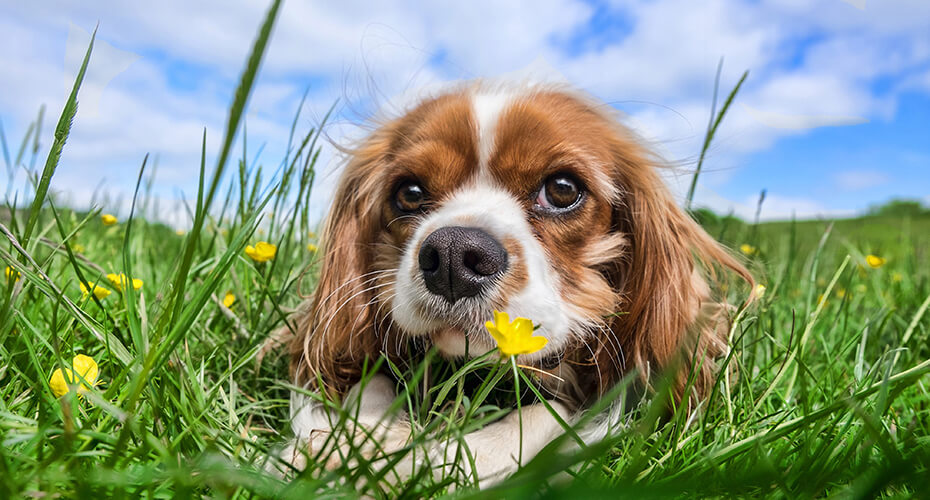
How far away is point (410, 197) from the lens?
1.75 m

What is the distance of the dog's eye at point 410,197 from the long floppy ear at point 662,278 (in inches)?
22.6

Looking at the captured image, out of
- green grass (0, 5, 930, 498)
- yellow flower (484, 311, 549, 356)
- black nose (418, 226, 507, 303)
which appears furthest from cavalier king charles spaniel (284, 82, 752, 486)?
yellow flower (484, 311, 549, 356)

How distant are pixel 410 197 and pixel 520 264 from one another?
478 mm

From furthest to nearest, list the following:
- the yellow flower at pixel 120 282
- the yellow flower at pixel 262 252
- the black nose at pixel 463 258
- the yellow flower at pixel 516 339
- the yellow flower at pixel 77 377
→ 1. the yellow flower at pixel 262 252
2. the yellow flower at pixel 120 282
3. the black nose at pixel 463 258
4. the yellow flower at pixel 77 377
5. the yellow flower at pixel 516 339

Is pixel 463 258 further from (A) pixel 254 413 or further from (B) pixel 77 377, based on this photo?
(B) pixel 77 377

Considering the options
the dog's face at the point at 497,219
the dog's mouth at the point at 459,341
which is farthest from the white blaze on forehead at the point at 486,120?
the dog's mouth at the point at 459,341

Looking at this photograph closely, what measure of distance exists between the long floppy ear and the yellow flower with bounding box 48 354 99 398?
1.20 meters

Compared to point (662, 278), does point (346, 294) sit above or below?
below

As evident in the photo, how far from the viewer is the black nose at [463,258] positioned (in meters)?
1.35

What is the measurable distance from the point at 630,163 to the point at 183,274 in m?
1.38

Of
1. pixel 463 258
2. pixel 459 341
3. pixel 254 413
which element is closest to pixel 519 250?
pixel 463 258

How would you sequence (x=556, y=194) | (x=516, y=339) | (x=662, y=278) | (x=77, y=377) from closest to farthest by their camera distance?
1. (x=516, y=339)
2. (x=77, y=377)
3. (x=556, y=194)
4. (x=662, y=278)

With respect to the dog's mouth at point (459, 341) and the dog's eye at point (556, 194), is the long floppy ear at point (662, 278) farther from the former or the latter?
the dog's mouth at point (459, 341)

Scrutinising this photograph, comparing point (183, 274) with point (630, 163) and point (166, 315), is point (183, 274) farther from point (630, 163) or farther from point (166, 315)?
point (630, 163)
